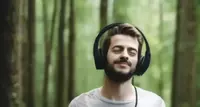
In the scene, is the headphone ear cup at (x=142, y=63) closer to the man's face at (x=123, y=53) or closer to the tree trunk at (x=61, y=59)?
the man's face at (x=123, y=53)

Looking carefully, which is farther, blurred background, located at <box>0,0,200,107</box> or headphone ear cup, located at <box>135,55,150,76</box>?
blurred background, located at <box>0,0,200,107</box>

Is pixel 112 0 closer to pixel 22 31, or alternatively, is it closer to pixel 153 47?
pixel 153 47

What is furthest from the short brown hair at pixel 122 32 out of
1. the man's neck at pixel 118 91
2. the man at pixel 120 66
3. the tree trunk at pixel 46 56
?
the tree trunk at pixel 46 56

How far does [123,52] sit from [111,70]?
73 millimetres

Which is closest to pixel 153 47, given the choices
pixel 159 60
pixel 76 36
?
pixel 159 60

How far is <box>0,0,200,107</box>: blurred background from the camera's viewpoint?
180cm

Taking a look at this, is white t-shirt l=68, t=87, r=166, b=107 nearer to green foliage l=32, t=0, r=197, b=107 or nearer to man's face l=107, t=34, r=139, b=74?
man's face l=107, t=34, r=139, b=74

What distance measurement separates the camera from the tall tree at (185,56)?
1.79m

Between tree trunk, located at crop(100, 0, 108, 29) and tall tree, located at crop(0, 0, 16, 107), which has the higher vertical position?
tree trunk, located at crop(100, 0, 108, 29)

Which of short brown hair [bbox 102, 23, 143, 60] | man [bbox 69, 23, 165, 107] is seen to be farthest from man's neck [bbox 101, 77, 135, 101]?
short brown hair [bbox 102, 23, 143, 60]

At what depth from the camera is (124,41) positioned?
1332 mm

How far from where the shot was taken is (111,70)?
1.34 m

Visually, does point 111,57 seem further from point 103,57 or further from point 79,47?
point 79,47

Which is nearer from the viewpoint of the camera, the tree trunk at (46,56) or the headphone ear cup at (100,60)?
the headphone ear cup at (100,60)
